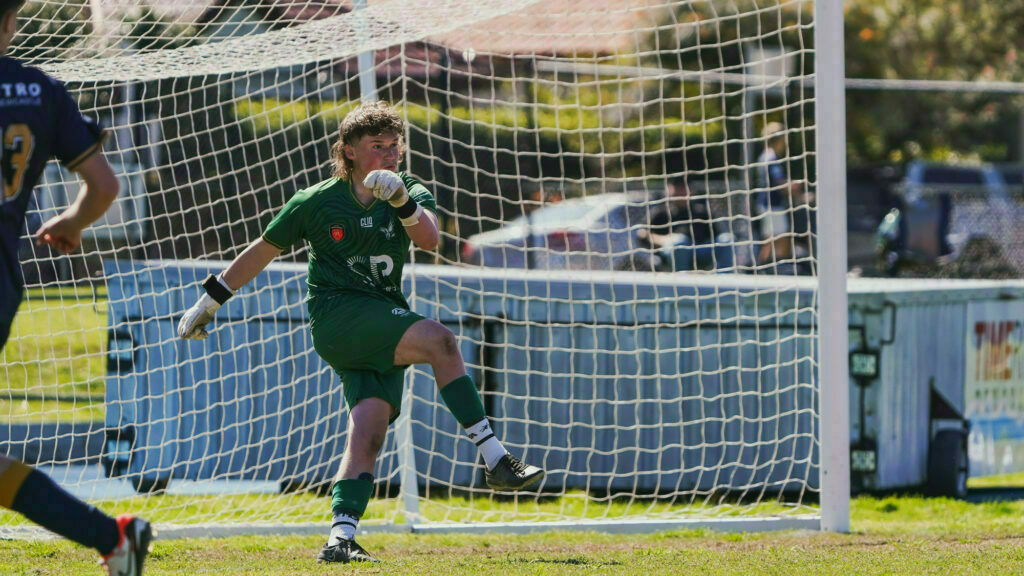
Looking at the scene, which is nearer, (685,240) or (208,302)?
(208,302)

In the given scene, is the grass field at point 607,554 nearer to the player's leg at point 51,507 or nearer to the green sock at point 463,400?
the green sock at point 463,400

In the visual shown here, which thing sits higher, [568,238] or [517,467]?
[568,238]

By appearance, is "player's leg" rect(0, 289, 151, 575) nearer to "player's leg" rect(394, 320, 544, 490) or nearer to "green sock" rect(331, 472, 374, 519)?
"green sock" rect(331, 472, 374, 519)

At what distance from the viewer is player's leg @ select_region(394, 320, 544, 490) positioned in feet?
15.3

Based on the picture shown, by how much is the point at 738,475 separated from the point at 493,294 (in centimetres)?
185

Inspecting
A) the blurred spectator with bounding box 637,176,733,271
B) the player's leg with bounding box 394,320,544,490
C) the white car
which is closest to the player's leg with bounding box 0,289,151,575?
the player's leg with bounding box 394,320,544,490

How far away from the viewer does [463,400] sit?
4750mm

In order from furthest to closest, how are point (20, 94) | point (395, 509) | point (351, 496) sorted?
point (395, 509) < point (351, 496) < point (20, 94)

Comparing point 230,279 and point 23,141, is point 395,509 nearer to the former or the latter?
point 230,279

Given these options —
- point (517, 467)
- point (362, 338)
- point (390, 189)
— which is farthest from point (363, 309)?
point (517, 467)

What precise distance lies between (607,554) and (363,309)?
1520 mm

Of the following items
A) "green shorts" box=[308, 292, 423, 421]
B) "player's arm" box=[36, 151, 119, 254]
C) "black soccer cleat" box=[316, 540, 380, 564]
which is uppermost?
"player's arm" box=[36, 151, 119, 254]

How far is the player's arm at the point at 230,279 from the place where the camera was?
4.84 meters

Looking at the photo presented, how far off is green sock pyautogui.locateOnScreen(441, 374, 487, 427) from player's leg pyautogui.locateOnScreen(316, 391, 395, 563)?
0.26 meters
